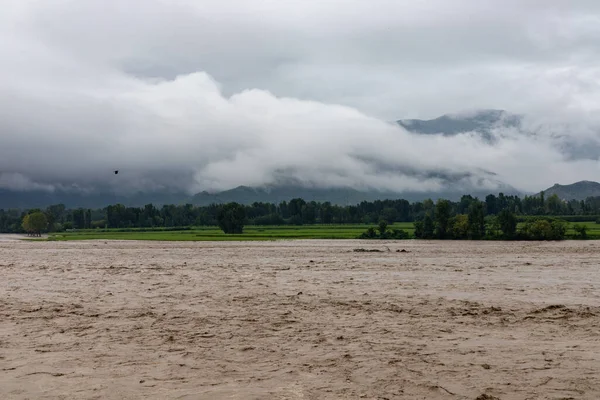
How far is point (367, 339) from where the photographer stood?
1639 centimetres

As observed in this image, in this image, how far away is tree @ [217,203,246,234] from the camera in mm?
147375

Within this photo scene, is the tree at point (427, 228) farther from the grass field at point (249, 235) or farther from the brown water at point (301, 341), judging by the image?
the brown water at point (301, 341)

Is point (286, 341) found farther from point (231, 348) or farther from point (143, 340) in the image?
point (143, 340)

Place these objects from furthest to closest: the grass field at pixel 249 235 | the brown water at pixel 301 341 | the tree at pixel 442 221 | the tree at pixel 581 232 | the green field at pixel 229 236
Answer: the tree at pixel 442 221
the green field at pixel 229 236
the grass field at pixel 249 235
the tree at pixel 581 232
the brown water at pixel 301 341

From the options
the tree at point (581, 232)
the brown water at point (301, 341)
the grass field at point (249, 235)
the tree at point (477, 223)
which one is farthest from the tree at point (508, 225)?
the brown water at point (301, 341)

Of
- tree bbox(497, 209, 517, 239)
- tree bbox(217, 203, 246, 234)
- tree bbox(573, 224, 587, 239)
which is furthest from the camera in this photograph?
tree bbox(217, 203, 246, 234)

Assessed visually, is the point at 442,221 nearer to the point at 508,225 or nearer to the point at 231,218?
the point at 508,225

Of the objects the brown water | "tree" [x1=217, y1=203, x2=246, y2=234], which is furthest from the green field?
the brown water

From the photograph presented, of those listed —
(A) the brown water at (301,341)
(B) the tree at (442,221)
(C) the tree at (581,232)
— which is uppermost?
(B) the tree at (442,221)

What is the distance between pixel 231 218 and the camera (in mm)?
147375

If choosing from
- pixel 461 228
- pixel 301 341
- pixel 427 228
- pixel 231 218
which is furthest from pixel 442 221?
pixel 301 341

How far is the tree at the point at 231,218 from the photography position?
147375 millimetres

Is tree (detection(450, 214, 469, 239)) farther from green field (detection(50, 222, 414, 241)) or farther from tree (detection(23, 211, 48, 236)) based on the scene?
tree (detection(23, 211, 48, 236))

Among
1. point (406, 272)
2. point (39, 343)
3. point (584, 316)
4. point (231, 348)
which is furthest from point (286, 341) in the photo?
point (406, 272)
